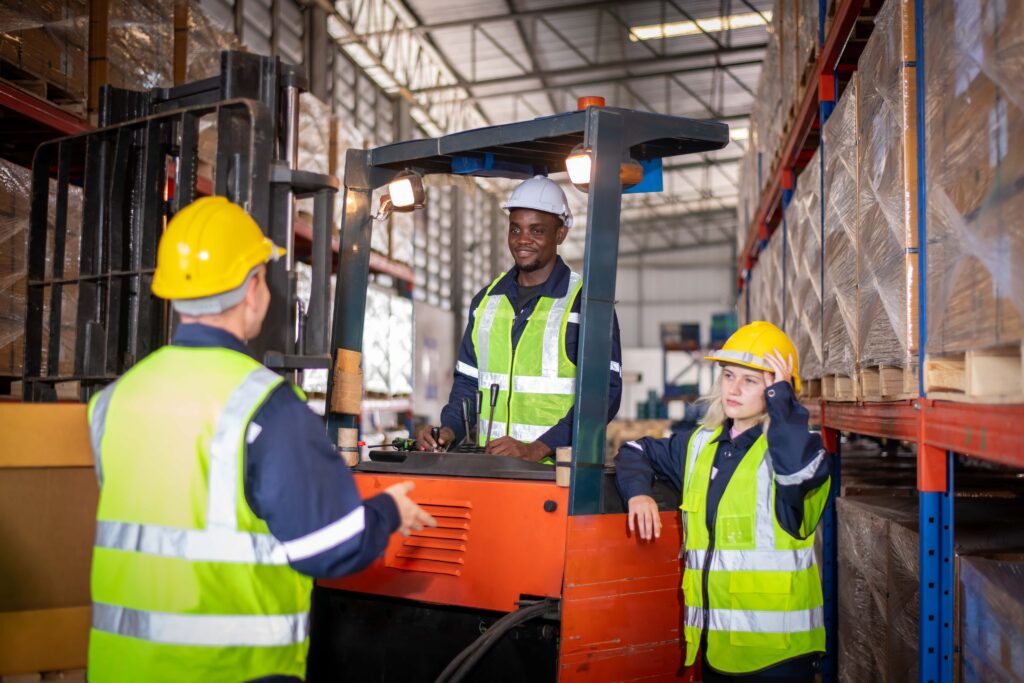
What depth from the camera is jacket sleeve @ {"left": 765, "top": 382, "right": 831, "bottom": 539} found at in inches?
99.6

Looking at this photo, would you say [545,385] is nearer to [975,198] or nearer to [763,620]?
[763,620]

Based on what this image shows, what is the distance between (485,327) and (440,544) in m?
1.02

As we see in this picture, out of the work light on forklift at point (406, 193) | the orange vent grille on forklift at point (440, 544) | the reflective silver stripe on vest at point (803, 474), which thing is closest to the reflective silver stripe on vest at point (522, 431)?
the orange vent grille on forklift at point (440, 544)

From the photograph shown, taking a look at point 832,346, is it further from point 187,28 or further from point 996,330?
point 187,28

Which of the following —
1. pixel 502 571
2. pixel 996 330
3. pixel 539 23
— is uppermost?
pixel 539 23

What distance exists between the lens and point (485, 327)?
3494 millimetres

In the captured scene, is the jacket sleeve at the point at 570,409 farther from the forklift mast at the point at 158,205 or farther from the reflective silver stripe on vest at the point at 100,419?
the reflective silver stripe on vest at the point at 100,419

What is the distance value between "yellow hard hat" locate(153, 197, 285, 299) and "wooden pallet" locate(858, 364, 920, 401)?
2.19 metres

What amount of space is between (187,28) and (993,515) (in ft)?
18.3

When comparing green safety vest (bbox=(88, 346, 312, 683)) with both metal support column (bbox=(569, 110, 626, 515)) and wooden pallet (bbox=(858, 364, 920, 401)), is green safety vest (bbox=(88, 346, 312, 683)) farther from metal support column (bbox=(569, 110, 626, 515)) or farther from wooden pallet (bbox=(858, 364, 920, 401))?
wooden pallet (bbox=(858, 364, 920, 401))

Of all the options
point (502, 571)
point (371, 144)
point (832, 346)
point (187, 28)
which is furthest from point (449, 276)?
point (502, 571)

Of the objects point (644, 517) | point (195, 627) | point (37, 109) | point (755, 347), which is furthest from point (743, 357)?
point (37, 109)

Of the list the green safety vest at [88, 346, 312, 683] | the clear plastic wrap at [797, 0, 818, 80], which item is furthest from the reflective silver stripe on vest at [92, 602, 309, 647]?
the clear plastic wrap at [797, 0, 818, 80]

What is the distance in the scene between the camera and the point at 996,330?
2.19m
